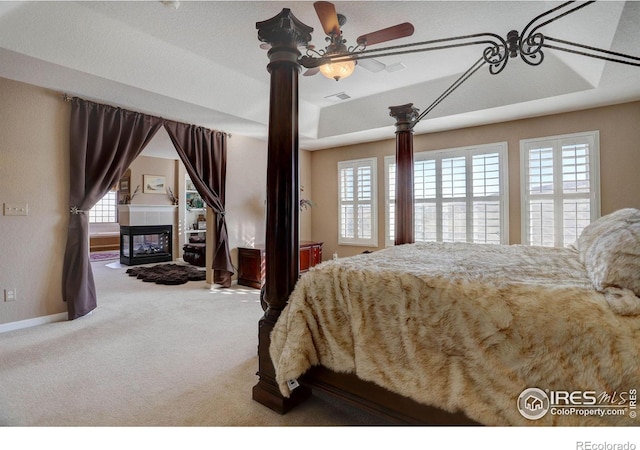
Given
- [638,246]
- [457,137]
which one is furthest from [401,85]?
[638,246]

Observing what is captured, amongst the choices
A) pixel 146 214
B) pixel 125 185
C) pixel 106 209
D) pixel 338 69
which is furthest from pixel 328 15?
pixel 106 209

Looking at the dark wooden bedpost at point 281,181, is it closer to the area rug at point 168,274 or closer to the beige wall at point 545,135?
the beige wall at point 545,135

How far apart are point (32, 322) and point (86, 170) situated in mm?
1757

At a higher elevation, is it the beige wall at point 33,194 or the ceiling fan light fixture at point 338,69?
the ceiling fan light fixture at point 338,69

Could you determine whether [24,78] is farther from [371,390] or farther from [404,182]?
[371,390]

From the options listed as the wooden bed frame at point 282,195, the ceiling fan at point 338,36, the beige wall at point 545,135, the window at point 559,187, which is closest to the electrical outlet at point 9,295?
the wooden bed frame at point 282,195

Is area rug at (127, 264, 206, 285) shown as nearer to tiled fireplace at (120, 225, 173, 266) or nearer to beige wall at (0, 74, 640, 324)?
tiled fireplace at (120, 225, 173, 266)

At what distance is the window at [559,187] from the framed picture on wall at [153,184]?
7.96 meters

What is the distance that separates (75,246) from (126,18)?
250cm

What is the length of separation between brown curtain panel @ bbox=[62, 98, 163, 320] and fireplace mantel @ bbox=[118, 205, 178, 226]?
13.5ft

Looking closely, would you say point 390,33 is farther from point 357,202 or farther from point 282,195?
point 357,202

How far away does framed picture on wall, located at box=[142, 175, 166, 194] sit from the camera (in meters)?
8.09

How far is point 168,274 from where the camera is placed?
6.19 m

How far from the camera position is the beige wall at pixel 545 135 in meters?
3.89
